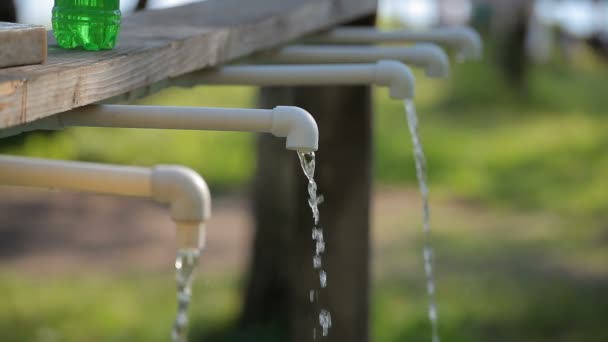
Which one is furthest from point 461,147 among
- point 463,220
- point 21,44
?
point 21,44

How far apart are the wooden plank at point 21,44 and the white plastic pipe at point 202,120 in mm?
92

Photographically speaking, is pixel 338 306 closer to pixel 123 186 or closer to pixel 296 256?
pixel 296 256

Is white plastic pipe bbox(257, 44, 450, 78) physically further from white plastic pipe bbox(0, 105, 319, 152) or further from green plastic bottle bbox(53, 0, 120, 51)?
white plastic pipe bbox(0, 105, 319, 152)

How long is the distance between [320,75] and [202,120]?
0.48m

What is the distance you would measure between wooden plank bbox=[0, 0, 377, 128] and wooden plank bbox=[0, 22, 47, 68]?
19mm

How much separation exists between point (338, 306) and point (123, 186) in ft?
6.15

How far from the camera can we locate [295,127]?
1461 mm

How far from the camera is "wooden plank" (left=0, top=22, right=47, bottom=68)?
139 cm

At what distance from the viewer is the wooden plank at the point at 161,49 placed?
4.39 ft

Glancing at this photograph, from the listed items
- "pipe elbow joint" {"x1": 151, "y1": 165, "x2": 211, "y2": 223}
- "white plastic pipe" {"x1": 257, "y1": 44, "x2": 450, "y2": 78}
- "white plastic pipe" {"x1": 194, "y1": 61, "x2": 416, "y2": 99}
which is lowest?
"pipe elbow joint" {"x1": 151, "y1": 165, "x2": 211, "y2": 223}


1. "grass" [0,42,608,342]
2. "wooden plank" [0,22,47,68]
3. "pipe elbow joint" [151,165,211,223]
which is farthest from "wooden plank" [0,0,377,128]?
"grass" [0,42,608,342]

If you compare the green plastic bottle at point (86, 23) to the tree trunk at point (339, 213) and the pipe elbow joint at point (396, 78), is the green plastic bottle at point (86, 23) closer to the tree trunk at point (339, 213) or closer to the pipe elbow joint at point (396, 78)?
the pipe elbow joint at point (396, 78)

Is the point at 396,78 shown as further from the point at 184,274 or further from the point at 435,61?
the point at 184,274

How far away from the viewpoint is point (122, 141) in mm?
9531
